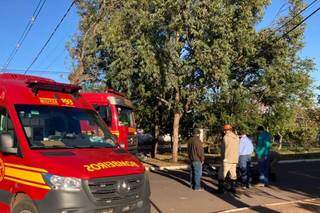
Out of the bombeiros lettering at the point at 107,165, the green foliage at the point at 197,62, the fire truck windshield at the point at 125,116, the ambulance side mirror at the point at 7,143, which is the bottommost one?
the bombeiros lettering at the point at 107,165

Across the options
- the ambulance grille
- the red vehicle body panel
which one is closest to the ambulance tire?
the ambulance grille

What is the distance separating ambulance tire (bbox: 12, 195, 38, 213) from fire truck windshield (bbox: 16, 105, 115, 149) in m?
0.74

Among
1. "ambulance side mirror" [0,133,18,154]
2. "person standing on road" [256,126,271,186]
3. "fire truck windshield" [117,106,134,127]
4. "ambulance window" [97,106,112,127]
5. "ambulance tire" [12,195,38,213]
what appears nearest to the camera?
"ambulance tire" [12,195,38,213]

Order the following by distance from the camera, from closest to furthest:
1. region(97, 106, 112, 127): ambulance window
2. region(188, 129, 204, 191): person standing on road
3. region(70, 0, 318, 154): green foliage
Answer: region(188, 129, 204, 191): person standing on road
region(97, 106, 112, 127): ambulance window
region(70, 0, 318, 154): green foliage

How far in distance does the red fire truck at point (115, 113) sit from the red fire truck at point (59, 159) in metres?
11.0

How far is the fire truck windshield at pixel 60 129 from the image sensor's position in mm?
8203

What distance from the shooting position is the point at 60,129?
28.2ft

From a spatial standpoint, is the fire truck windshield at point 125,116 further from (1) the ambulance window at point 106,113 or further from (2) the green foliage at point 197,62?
(2) the green foliage at point 197,62

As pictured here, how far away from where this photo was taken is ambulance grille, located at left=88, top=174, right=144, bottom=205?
7.38 metres

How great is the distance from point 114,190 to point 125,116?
45.8 ft

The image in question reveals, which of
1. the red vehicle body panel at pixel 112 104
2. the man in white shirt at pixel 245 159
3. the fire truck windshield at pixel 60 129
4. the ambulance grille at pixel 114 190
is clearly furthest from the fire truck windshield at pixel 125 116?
the ambulance grille at pixel 114 190

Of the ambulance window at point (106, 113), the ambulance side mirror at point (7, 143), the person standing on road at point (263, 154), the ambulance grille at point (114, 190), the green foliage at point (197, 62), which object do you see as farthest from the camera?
the green foliage at point (197, 62)

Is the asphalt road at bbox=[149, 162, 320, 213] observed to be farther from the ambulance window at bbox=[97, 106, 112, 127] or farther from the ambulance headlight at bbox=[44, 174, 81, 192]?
the ambulance headlight at bbox=[44, 174, 81, 192]

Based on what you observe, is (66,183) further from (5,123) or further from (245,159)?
(245,159)
